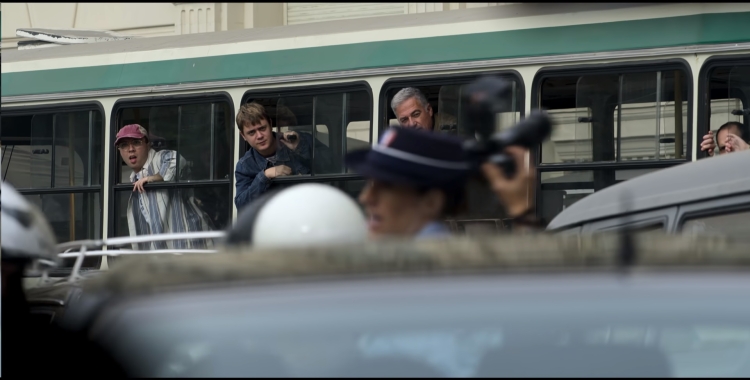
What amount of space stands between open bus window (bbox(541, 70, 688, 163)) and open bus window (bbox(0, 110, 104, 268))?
12.9 feet

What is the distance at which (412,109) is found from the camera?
7777 millimetres

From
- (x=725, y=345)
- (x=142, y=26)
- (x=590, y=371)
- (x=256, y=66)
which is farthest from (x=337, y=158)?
(x=142, y=26)

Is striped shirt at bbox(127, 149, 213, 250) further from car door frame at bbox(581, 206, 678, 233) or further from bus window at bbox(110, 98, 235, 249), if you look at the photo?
car door frame at bbox(581, 206, 678, 233)

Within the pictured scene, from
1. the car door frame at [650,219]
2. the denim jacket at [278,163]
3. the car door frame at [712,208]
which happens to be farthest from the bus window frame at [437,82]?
the car door frame at [712,208]

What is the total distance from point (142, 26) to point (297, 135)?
12.7 m

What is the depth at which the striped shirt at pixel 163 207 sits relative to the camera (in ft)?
29.1

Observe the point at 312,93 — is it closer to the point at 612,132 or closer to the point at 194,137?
the point at 194,137

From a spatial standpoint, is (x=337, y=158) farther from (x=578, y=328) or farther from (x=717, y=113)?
(x=578, y=328)

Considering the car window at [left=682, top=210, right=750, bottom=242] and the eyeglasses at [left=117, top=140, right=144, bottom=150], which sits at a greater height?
the eyeglasses at [left=117, top=140, right=144, bottom=150]

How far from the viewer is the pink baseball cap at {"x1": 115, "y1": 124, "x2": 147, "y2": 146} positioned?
8.94m

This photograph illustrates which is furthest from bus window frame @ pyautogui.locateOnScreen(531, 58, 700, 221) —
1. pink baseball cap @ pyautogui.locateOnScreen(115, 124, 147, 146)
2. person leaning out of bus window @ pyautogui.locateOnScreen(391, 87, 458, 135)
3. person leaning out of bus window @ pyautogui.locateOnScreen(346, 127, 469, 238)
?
person leaning out of bus window @ pyautogui.locateOnScreen(346, 127, 469, 238)

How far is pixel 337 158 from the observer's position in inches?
328

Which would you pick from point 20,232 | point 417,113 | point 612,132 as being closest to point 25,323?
point 20,232

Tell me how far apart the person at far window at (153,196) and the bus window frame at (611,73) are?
2722 mm
